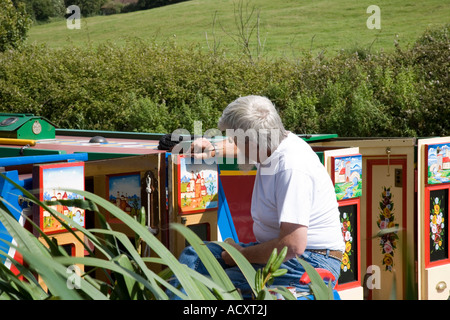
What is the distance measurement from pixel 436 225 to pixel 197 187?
1.71 m

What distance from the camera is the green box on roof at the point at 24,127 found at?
13.5ft

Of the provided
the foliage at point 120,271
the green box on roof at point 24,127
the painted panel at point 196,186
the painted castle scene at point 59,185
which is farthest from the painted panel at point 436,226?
the foliage at point 120,271

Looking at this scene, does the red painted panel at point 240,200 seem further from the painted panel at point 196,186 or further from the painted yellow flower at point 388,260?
the painted yellow flower at point 388,260

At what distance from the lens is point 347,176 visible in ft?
11.6

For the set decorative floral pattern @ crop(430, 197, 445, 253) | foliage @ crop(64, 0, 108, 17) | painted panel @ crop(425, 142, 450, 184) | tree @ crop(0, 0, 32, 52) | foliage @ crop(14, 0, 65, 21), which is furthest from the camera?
foliage @ crop(14, 0, 65, 21)

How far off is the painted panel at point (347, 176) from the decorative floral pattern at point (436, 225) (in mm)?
656

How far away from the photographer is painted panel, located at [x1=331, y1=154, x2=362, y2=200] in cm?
348

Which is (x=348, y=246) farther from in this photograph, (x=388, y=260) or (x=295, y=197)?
(x=295, y=197)

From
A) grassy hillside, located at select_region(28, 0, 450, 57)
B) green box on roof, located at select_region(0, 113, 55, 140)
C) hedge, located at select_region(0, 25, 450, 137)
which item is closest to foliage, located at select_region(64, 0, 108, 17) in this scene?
grassy hillside, located at select_region(28, 0, 450, 57)

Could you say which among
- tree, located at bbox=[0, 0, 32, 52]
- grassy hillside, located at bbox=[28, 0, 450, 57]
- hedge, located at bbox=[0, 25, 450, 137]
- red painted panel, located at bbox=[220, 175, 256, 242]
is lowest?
red painted panel, located at bbox=[220, 175, 256, 242]

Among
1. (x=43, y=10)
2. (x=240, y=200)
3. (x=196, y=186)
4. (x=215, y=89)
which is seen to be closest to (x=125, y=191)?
(x=196, y=186)

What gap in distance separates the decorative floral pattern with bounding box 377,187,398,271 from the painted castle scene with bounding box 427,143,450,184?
0.99 feet

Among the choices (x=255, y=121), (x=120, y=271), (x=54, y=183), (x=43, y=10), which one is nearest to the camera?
(x=120, y=271)

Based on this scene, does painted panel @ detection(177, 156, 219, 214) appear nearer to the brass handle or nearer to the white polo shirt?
the white polo shirt
